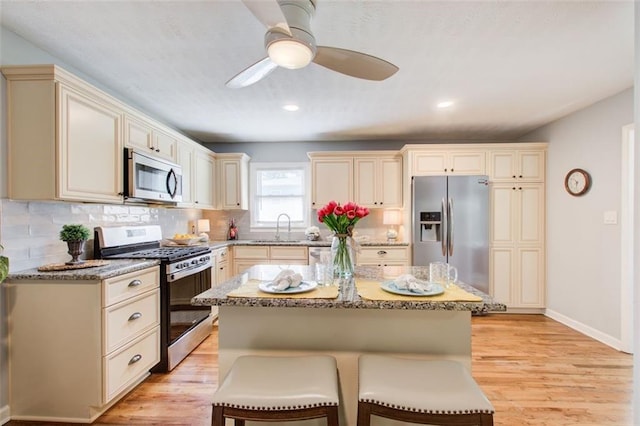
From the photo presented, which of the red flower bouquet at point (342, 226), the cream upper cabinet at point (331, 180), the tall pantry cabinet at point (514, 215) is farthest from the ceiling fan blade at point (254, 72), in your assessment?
the tall pantry cabinet at point (514, 215)

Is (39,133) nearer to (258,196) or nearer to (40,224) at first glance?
(40,224)

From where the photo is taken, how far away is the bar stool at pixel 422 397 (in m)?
1.10

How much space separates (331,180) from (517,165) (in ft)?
8.10

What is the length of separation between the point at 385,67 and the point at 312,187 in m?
2.76

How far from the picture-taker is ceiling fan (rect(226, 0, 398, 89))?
1.33m

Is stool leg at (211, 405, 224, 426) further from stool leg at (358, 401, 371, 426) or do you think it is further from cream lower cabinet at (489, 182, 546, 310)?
cream lower cabinet at (489, 182, 546, 310)

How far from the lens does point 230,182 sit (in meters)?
4.40

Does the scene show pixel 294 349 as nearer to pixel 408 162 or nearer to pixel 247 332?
pixel 247 332

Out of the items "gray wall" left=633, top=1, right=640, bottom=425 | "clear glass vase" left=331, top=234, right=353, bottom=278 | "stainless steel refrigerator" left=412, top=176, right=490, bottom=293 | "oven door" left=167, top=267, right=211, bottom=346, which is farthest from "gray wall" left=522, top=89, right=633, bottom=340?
"oven door" left=167, top=267, right=211, bottom=346

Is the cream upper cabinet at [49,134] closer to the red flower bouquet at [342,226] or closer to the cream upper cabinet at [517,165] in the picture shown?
the red flower bouquet at [342,226]

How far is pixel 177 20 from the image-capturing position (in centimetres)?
178

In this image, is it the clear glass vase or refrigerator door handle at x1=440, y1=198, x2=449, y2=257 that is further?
refrigerator door handle at x1=440, y1=198, x2=449, y2=257

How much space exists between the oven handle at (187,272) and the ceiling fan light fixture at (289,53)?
75.7 inches

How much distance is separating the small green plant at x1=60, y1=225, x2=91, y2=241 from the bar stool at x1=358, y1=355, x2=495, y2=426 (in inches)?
80.6
